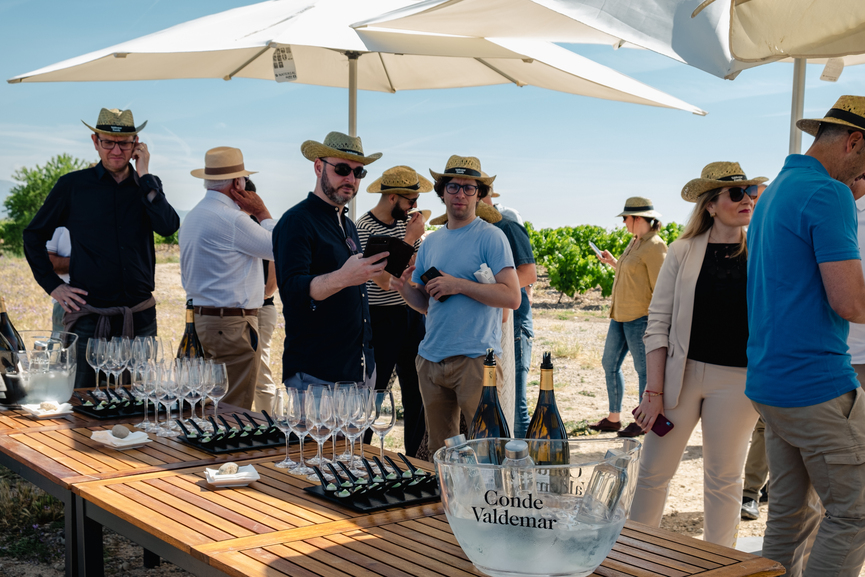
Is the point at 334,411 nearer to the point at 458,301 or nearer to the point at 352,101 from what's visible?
the point at 458,301

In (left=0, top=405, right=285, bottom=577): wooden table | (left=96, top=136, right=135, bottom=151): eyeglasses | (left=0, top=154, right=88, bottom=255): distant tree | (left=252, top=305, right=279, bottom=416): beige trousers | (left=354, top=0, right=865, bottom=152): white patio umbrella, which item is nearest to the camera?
(left=0, top=405, right=285, bottom=577): wooden table

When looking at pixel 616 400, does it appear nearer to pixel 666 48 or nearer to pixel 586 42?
pixel 586 42

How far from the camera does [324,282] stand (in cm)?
303

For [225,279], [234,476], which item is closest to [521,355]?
[225,279]

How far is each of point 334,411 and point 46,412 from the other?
4.98 ft

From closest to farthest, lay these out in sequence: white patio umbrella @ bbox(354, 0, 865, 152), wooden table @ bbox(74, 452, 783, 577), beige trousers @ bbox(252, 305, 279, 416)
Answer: wooden table @ bbox(74, 452, 783, 577), white patio umbrella @ bbox(354, 0, 865, 152), beige trousers @ bbox(252, 305, 279, 416)

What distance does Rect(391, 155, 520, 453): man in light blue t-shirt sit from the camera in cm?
361

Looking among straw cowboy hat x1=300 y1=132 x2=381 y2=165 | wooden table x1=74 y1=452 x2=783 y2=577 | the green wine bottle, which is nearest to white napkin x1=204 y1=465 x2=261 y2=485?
wooden table x1=74 y1=452 x2=783 y2=577

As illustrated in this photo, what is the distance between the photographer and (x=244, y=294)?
171 inches

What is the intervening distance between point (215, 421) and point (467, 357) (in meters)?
1.30

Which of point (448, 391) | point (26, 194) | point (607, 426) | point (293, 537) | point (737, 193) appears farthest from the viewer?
point (26, 194)

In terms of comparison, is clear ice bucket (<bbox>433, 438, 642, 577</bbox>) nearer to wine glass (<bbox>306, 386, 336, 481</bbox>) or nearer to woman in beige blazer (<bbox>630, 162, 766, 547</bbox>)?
wine glass (<bbox>306, 386, 336, 481</bbox>)

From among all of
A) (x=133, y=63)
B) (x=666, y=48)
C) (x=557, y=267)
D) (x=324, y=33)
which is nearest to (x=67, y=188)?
(x=133, y=63)

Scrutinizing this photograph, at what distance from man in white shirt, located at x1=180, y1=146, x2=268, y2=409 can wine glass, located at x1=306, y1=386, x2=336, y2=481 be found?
2.13 metres
